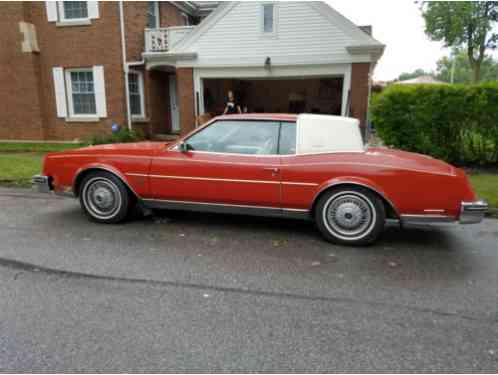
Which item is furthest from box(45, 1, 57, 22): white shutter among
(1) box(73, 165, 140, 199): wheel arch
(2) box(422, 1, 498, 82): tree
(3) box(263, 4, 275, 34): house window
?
(2) box(422, 1, 498, 82): tree

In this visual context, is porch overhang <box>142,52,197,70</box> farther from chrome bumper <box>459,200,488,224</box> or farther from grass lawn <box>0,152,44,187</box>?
chrome bumper <box>459,200,488,224</box>

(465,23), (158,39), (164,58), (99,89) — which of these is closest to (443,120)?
(164,58)

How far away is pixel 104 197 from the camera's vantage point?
512 cm

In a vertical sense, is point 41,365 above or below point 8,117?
below

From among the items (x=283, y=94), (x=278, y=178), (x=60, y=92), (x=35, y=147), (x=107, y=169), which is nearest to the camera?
(x=278, y=178)

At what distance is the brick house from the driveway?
817cm

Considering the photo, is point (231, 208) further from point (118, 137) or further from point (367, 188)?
point (118, 137)

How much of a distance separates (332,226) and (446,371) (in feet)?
7.44

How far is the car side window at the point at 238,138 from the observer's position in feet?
15.5

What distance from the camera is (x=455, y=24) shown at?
23.6 m

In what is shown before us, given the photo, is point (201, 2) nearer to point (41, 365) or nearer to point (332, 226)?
→ point (332, 226)

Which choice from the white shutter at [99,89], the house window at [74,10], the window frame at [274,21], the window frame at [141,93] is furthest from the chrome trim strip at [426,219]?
the house window at [74,10]

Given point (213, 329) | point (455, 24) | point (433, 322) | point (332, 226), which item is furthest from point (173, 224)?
point (455, 24)

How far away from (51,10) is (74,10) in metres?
0.70
